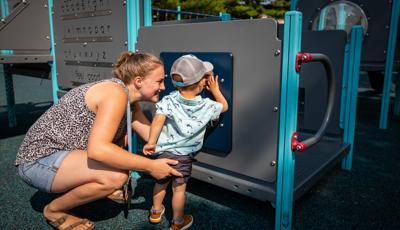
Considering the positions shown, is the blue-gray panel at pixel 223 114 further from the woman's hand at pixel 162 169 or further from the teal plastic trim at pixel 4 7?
the teal plastic trim at pixel 4 7

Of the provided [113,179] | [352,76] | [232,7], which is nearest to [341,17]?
[352,76]

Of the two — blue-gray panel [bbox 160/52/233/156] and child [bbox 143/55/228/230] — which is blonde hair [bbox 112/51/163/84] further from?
blue-gray panel [bbox 160/52/233/156]

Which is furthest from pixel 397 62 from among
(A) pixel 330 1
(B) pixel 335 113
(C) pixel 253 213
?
(C) pixel 253 213

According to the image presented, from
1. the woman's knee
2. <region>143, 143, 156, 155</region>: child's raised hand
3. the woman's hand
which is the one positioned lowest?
the woman's knee

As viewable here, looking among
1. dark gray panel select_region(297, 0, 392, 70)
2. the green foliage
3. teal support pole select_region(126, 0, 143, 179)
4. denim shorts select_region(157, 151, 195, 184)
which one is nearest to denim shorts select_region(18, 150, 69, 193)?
denim shorts select_region(157, 151, 195, 184)

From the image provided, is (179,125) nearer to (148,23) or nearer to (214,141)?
(214,141)

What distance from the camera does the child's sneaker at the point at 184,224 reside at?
1.63 metres

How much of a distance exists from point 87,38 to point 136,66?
123cm

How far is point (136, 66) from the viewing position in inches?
63.8

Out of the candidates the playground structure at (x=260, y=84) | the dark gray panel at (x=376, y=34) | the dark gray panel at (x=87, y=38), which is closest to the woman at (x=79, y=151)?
the playground structure at (x=260, y=84)

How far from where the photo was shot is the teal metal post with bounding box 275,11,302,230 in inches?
55.3

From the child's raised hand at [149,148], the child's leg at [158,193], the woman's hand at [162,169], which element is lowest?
the child's leg at [158,193]

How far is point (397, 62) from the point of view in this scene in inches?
160

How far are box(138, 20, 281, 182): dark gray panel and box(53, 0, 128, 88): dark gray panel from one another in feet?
2.35
